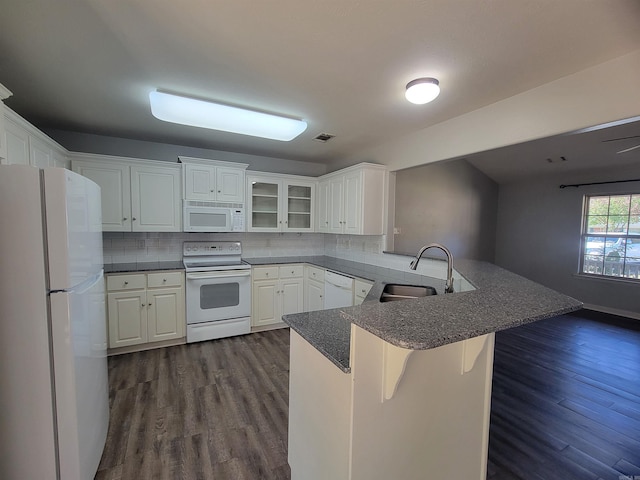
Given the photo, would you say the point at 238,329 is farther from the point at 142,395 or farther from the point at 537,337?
the point at 537,337

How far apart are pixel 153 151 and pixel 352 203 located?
2.61 meters

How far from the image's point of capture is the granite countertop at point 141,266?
3137mm

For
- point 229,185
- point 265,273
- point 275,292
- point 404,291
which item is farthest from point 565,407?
point 229,185

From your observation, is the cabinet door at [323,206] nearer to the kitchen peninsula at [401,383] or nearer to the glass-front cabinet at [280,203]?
the glass-front cabinet at [280,203]

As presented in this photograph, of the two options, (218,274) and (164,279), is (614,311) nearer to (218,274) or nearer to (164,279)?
(218,274)

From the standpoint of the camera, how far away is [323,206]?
4262 millimetres

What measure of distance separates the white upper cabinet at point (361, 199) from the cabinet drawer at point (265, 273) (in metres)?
1.02

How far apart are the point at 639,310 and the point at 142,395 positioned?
22.6ft

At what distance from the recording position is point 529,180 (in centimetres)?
600

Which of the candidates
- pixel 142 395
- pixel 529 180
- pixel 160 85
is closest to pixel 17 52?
pixel 160 85

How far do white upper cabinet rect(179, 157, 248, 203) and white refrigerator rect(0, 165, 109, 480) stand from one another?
2186mm

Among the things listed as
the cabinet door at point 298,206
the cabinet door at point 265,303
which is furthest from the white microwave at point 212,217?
the cabinet door at point 265,303

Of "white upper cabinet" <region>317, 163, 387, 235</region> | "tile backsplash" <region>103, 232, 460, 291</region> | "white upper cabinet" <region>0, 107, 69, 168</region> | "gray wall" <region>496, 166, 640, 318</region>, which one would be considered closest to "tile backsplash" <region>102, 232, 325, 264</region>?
"tile backsplash" <region>103, 232, 460, 291</region>

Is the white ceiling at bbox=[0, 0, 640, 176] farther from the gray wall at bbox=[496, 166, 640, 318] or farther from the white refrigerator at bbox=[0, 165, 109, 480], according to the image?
the gray wall at bbox=[496, 166, 640, 318]
